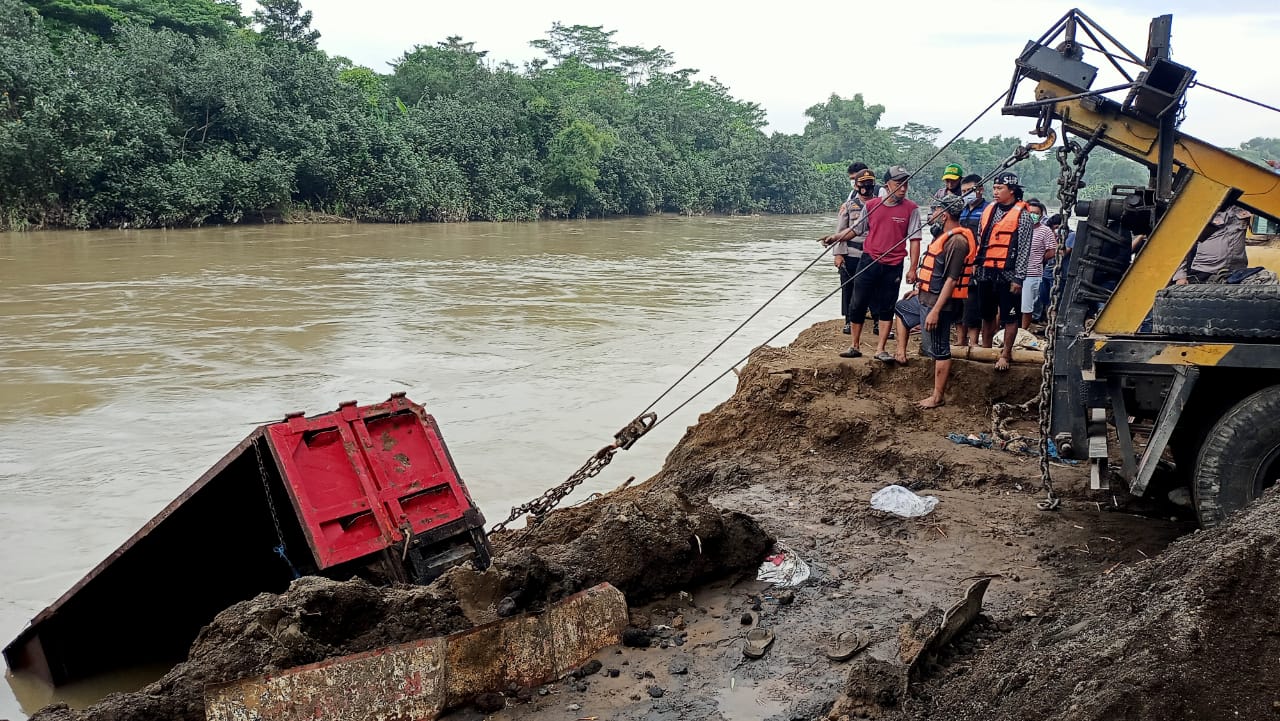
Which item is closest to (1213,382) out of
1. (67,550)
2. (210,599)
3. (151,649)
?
(210,599)

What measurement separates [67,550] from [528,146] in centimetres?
4128

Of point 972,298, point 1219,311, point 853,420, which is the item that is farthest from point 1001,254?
point 1219,311

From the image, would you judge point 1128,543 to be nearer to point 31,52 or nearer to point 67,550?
point 67,550

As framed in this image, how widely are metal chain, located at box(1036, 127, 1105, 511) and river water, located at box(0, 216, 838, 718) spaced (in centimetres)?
345

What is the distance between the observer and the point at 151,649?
17.1 ft

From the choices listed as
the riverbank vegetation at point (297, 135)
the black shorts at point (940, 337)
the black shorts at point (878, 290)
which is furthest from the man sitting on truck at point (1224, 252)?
the riverbank vegetation at point (297, 135)

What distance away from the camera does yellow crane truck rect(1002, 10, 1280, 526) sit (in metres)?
4.55

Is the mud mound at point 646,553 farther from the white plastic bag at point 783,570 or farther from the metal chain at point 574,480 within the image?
the metal chain at point 574,480

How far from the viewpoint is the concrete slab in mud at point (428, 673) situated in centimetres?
335

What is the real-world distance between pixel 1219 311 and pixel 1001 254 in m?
3.57

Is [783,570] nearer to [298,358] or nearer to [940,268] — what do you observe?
[940,268]

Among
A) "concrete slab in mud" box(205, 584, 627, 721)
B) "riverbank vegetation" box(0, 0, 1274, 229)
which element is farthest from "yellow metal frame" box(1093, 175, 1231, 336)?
"riverbank vegetation" box(0, 0, 1274, 229)

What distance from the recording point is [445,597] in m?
4.07

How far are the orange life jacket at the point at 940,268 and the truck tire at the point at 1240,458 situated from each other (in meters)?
2.68
